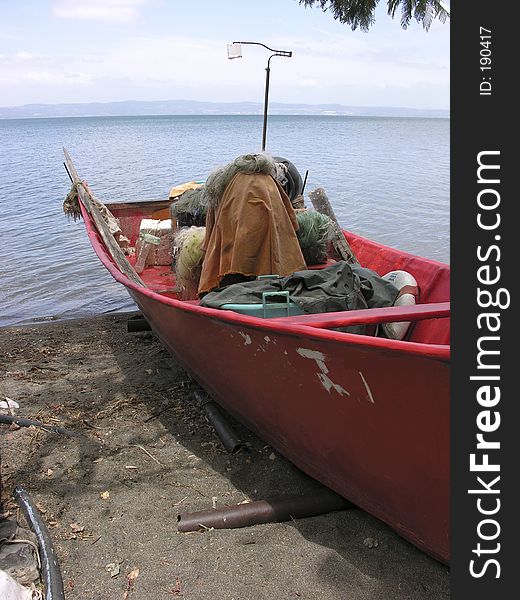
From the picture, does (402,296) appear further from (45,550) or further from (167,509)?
(45,550)

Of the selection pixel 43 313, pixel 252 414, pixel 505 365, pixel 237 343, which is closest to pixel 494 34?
pixel 505 365

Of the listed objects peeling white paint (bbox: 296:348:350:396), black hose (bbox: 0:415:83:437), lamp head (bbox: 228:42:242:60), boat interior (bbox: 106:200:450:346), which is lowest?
black hose (bbox: 0:415:83:437)

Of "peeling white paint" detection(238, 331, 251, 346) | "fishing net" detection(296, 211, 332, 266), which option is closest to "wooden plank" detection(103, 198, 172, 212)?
"fishing net" detection(296, 211, 332, 266)

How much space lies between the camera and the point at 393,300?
3953 mm

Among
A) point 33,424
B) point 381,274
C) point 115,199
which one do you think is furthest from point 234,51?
point 115,199

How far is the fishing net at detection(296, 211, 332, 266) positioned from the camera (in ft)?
16.7

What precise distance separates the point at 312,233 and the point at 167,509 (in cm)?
256

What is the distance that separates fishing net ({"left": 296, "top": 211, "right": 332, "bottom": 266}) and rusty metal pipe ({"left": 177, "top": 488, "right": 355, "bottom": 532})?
2.30 metres

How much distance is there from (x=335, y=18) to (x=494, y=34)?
345cm

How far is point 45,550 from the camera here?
2.93m

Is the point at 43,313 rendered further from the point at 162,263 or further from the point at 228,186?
the point at 228,186

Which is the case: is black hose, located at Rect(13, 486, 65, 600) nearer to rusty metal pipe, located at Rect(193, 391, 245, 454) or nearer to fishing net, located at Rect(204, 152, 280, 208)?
rusty metal pipe, located at Rect(193, 391, 245, 454)

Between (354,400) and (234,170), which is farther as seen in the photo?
(234,170)

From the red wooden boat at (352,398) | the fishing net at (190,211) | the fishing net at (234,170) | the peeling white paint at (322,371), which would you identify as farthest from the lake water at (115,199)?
the peeling white paint at (322,371)
